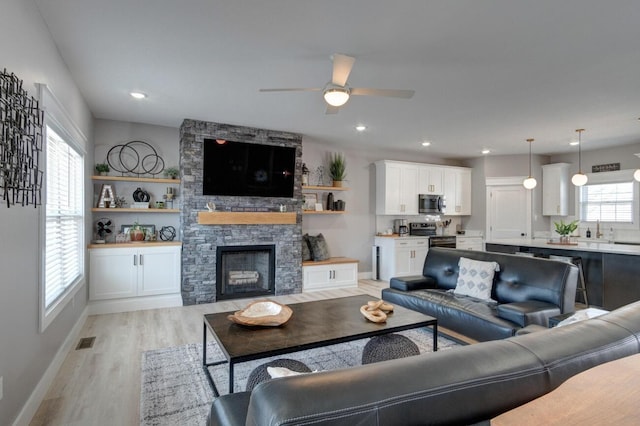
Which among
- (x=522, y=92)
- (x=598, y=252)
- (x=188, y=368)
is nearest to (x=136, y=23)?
(x=188, y=368)

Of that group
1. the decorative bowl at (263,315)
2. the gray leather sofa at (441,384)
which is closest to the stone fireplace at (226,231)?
the decorative bowl at (263,315)

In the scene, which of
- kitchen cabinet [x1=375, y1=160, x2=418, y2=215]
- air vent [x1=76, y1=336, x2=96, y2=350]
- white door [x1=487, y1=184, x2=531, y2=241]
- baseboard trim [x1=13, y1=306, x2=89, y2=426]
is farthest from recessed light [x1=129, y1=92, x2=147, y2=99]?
white door [x1=487, y1=184, x2=531, y2=241]

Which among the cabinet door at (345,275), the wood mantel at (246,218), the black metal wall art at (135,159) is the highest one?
the black metal wall art at (135,159)

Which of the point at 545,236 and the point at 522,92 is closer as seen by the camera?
the point at 522,92

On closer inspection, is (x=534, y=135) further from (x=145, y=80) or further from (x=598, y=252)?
(x=145, y=80)

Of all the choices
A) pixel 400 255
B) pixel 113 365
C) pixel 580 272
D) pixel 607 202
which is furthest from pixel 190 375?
pixel 607 202

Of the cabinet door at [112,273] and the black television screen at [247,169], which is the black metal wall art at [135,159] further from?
the cabinet door at [112,273]

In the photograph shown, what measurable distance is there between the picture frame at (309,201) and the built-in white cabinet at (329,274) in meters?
1.04

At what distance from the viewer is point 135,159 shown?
17.0 ft

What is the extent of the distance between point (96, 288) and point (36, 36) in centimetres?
316

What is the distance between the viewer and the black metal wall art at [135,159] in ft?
16.6

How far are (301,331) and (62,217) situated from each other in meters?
2.59

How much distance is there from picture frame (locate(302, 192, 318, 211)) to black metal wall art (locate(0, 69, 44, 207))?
429 cm

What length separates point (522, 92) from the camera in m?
3.77
